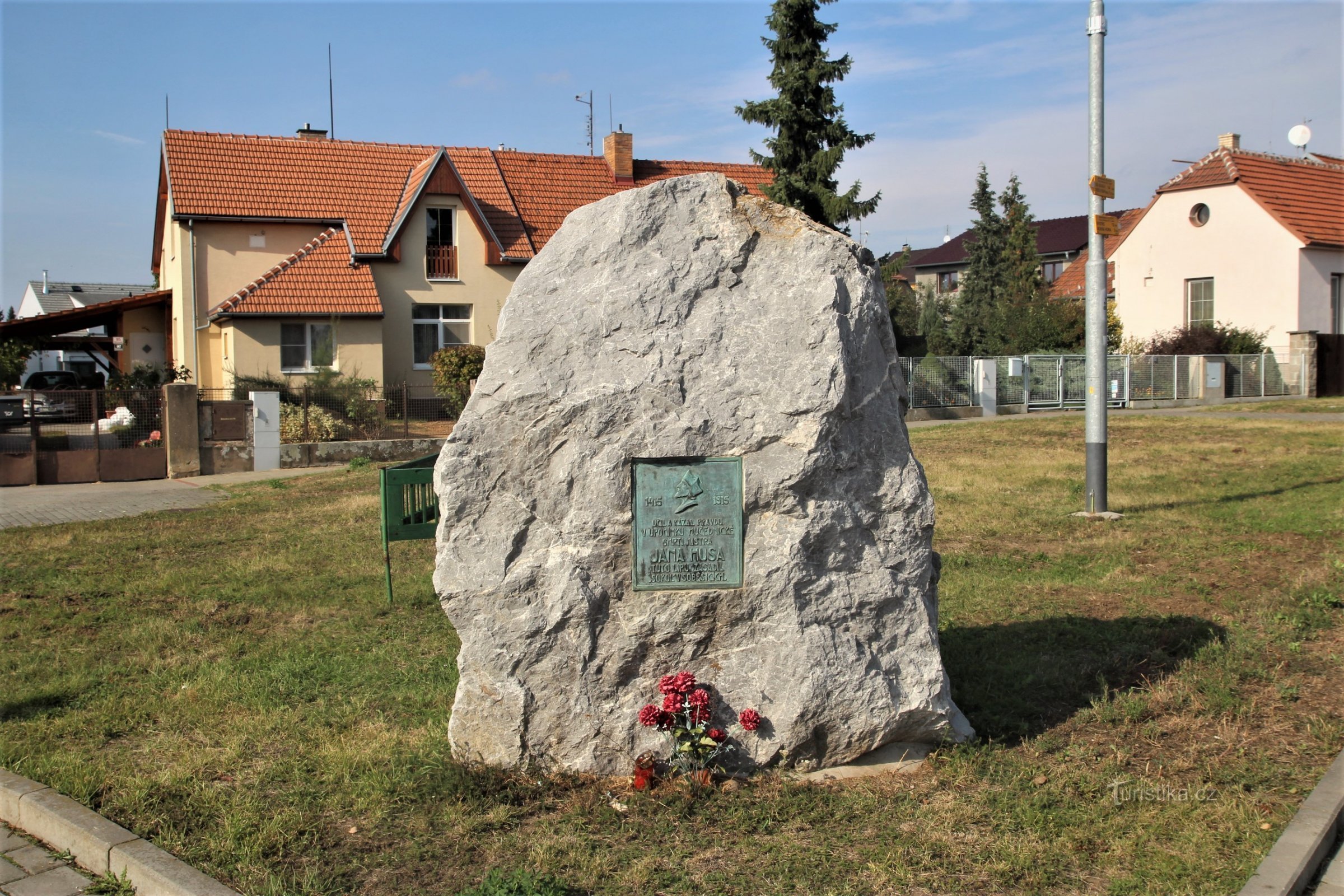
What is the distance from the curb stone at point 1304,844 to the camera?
3428 mm

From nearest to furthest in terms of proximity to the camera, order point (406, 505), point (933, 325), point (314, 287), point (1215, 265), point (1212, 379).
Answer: point (406, 505) → point (314, 287) → point (1212, 379) → point (1215, 265) → point (933, 325)

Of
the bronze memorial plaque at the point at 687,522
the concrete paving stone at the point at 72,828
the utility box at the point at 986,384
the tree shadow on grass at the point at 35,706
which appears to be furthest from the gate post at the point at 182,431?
the utility box at the point at 986,384

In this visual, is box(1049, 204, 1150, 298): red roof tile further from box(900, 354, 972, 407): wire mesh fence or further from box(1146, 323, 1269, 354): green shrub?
box(900, 354, 972, 407): wire mesh fence

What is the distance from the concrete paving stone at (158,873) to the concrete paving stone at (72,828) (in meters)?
0.07

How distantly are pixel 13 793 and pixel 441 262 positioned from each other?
23809 millimetres

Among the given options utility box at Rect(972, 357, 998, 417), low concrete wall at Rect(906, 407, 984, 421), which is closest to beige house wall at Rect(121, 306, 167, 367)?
low concrete wall at Rect(906, 407, 984, 421)

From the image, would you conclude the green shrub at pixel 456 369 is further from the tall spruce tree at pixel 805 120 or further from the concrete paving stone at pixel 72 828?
the concrete paving stone at pixel 72 828

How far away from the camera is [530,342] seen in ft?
14.5

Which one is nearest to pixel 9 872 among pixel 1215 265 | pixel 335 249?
pixel 335 249

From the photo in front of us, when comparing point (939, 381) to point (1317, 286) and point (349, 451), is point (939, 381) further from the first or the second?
point (349, 451)

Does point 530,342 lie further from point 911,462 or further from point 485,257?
point 485,257

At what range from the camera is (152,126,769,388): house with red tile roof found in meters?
24.3

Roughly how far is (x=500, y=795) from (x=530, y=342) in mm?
1919

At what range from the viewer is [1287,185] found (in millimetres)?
31875
